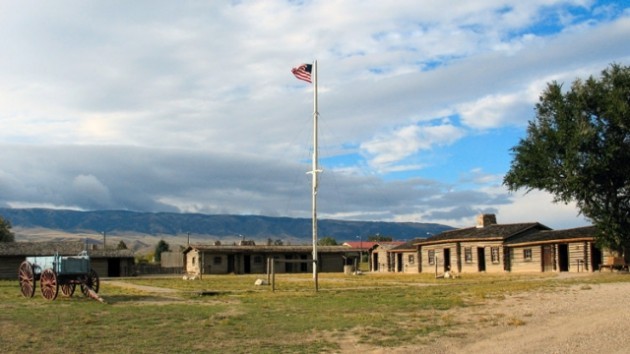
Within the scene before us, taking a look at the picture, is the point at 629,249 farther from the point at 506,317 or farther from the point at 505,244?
the point at 506,317

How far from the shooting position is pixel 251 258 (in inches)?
2785

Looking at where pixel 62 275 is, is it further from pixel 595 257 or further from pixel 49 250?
pixel 49 250

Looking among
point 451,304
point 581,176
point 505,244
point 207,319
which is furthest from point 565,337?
point 505,244

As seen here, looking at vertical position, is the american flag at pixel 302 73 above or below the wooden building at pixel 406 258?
above

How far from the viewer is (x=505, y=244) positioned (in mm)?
50250

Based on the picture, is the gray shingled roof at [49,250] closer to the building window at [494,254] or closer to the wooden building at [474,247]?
the wooden building at [474,247]

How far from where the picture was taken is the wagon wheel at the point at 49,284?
2393 cm

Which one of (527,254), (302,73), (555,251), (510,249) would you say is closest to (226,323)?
(302,73)

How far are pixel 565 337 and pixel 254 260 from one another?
59.0m

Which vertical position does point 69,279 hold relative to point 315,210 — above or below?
below

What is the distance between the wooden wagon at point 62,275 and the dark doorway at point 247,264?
4471 cm

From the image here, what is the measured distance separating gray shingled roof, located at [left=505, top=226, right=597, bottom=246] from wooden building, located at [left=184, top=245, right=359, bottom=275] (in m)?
21.2

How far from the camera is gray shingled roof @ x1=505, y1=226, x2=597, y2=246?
4431 cm

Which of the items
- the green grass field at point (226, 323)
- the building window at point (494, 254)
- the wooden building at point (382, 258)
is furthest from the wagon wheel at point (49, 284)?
the wooden building at point (382, 258)
